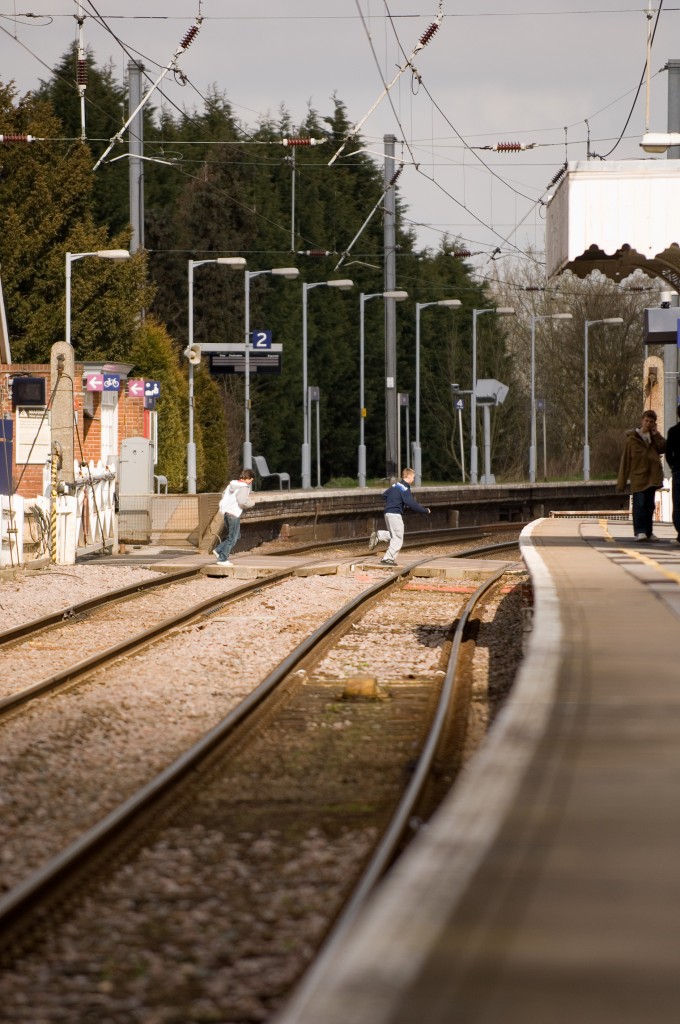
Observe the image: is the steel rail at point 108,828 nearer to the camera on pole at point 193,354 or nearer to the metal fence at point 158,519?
the metal fence at point 158,519

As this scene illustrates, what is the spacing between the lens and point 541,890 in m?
4.19

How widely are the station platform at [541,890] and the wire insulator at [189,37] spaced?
23.4 m

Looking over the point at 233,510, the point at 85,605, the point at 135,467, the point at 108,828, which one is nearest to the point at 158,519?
the point at 135,467

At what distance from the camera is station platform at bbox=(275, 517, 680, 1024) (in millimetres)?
3303

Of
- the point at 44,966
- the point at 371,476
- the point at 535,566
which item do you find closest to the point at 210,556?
the point at 535,566

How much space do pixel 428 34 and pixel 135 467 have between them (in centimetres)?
1185

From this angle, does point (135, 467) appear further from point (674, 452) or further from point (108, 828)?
point (108, 828)

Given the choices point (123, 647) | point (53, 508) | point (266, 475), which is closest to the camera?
point (123, 647)

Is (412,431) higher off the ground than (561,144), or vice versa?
(561,144)

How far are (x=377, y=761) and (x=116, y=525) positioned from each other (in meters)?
20.8

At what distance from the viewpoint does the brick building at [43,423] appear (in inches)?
1238

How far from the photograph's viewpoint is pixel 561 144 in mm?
31078

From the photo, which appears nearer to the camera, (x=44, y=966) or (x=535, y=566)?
(x=44, y=966)

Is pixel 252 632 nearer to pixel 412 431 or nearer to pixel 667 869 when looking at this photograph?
pixel 667 869
